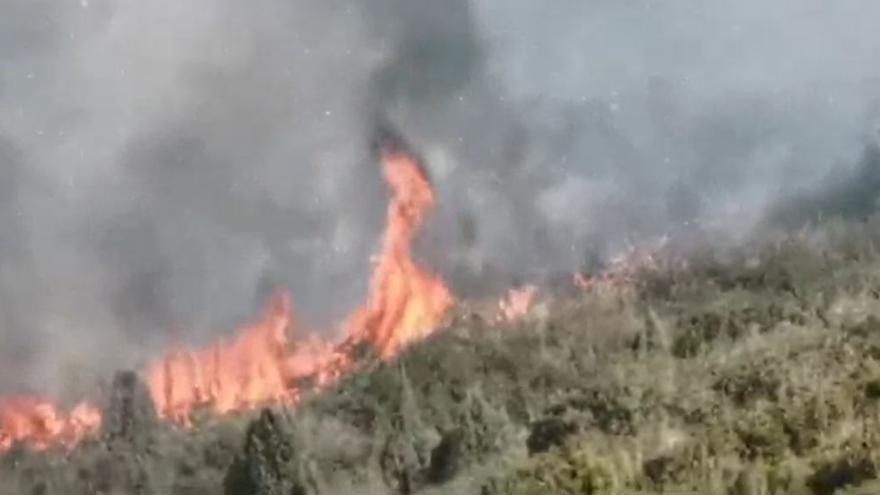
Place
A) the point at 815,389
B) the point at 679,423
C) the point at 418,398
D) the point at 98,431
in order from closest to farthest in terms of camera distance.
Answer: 1. the point at 815,389
2. the point at 679,423
3. the point at 418,398
4. the point at 98,431

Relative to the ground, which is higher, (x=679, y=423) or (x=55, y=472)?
(x=55, y=472)

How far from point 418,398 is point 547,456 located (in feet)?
231

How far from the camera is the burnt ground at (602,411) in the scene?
2095 inches

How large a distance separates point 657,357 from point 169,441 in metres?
60.4

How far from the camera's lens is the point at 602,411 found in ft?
250

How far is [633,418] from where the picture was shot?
71500 millimetres

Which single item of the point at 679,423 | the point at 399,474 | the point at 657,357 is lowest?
the point at 679,423

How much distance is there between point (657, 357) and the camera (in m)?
111

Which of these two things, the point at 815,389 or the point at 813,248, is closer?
the point at 815,389

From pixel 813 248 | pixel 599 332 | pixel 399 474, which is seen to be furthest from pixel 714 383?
pixel 813 248

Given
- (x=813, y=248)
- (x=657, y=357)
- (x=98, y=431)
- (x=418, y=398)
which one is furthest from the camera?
(x=98, y=431)

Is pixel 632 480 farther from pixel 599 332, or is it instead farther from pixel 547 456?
pixel 599 332

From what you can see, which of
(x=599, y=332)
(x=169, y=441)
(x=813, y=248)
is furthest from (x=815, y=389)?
(x=813, y=248)

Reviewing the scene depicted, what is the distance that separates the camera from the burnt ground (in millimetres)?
53219
